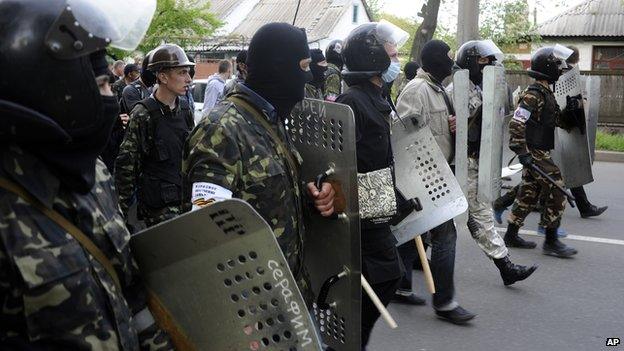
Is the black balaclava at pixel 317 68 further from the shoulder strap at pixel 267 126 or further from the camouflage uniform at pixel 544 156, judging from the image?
the shoulder strap at pixel 267 126

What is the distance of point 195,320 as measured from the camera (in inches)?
74.5

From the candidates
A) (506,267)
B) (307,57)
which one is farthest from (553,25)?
(307,57)

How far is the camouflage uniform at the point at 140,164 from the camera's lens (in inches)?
184

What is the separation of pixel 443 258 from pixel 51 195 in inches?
144

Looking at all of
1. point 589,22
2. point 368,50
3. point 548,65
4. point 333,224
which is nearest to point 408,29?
point 589,22

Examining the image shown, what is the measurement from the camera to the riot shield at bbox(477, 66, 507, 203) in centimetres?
557

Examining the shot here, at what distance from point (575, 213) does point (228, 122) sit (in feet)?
23.0

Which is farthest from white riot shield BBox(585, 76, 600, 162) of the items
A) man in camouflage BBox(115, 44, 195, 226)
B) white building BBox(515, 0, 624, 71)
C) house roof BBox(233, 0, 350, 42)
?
house roof BBox(233, 0, 350, 42)

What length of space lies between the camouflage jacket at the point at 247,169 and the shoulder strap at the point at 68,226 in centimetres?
75

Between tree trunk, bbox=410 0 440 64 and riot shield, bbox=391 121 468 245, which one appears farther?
tree trunk, bbox=410 0 440 64

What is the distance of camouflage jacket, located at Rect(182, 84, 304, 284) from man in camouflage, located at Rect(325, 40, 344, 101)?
4860mm

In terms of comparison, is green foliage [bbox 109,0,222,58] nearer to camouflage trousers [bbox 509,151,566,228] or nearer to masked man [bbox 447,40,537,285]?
camouflage trousers [bbox 509,151,566,228]

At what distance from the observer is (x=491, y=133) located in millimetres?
5691

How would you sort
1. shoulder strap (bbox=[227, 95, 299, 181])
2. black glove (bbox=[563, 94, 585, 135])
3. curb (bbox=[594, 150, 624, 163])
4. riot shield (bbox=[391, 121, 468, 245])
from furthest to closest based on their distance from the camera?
curb (bbox=[594, 150, 624, 163])
black glove (bbox=[563, 94, 585, 135])
riot shield (bbox=[391, 121, 468, 245])
shoulder strap (bbox=[227, 95, 299, 181])
